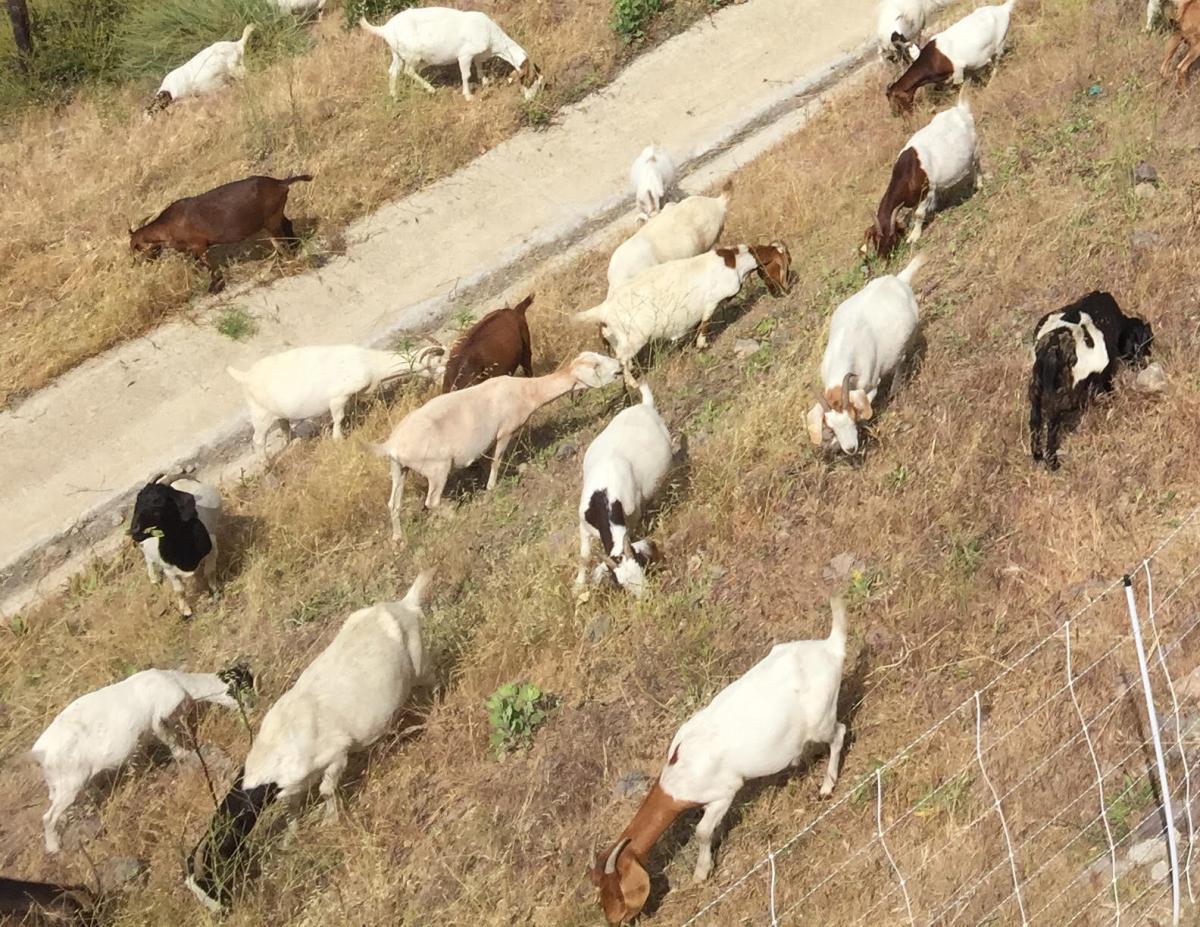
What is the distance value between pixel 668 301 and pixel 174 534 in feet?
11.5

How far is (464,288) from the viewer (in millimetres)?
10586

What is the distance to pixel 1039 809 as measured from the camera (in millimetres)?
5203

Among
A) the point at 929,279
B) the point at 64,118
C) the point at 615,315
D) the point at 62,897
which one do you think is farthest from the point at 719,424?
the point at 64,118

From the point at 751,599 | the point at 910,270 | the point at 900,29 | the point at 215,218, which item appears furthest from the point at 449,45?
the point at 751,599

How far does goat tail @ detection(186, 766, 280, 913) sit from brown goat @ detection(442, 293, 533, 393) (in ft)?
11.3

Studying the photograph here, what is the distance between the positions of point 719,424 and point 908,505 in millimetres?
1563

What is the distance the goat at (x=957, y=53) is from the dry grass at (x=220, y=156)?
10.2 feet

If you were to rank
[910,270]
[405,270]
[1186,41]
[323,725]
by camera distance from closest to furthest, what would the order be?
[323,725] < [910,270] < [1186,41] < [405,270]

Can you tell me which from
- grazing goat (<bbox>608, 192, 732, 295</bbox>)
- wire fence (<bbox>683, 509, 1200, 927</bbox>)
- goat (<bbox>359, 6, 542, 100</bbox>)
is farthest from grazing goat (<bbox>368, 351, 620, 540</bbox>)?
goat (<bbox>359, 6, 542, 100</bbox>)

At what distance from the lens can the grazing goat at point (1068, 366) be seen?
22.6 feet

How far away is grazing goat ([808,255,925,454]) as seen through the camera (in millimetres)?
7098

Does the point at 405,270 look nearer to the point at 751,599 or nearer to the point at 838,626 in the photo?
Answer: the point at 751,599

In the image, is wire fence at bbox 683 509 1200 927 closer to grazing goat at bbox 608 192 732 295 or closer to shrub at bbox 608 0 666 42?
grazing goat at bbox 608 192 732 295

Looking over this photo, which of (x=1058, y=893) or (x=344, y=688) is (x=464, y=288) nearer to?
(x=344, y=688)
